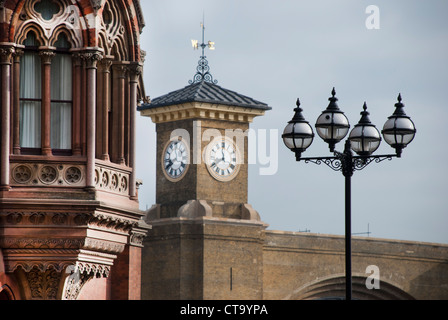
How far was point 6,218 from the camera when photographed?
67.6 feet

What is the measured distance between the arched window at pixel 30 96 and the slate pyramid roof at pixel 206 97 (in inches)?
1193

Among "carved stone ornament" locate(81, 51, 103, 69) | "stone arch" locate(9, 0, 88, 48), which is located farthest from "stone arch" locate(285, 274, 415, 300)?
"stone arch" locate(9, 0, 88, 48)

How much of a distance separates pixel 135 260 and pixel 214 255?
57.8 feet

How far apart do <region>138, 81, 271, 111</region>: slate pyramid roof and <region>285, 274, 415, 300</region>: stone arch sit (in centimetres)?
778

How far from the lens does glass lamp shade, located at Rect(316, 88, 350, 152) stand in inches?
819

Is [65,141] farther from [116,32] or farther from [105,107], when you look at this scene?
[116,32]

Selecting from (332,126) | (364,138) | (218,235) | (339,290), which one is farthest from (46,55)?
(339,290)

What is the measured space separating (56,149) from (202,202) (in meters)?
31.3

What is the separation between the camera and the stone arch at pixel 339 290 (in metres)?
54.3

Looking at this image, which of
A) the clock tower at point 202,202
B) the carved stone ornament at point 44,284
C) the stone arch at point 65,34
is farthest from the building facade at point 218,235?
the stone arch at point 65,34

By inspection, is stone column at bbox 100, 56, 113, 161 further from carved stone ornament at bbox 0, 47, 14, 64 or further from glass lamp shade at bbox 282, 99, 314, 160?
glass lamp shade at bbox 282, 99, 314, 160

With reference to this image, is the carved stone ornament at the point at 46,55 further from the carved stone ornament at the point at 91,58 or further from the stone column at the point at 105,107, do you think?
the stone column at the point at 105,107

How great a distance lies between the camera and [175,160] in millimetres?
54406
